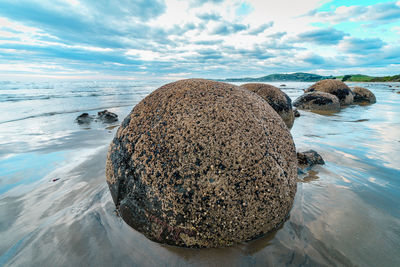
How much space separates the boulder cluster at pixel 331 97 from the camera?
1113 cm

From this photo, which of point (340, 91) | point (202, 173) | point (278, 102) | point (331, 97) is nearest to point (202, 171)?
point (202, 173)

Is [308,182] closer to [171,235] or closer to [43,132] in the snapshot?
[171,235]

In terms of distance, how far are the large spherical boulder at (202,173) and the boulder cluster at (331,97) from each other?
34.6ft

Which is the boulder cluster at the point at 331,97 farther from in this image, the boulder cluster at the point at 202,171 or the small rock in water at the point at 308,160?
the boulder cluster at the point at 202,171

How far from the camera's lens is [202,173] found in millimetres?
1890

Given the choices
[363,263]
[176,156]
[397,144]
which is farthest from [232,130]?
[397,144]

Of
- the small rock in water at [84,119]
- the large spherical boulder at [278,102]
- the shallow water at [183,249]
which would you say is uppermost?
the large spherical boulder at [278,102]

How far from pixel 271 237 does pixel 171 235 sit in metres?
1.01

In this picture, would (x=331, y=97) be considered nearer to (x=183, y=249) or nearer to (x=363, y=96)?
(x=363, y=96)

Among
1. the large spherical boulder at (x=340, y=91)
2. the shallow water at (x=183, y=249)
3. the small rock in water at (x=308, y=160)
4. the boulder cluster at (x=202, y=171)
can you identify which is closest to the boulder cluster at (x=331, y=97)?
the large spherical boulder at (x=340, y=91)

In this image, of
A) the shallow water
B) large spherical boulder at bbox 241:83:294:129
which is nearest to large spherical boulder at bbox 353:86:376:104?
large spherical boulder at bbox 241:83:294:129

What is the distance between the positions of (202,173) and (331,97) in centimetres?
1201

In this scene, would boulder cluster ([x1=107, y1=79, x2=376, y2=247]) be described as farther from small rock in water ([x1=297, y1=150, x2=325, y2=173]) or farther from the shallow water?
small rock in water ([x1=297, y1=150, x2=325, y2=173])

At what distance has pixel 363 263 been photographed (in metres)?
1.79
